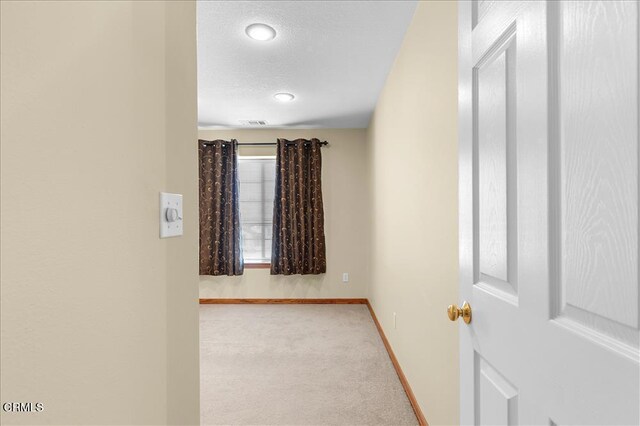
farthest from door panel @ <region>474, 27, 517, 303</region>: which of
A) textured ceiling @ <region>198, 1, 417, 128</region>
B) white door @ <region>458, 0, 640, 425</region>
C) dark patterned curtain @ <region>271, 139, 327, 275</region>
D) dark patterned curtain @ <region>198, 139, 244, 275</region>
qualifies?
dark patterned curtain @ <region>198, 139, 244, 275</region>

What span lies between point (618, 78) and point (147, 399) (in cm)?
109

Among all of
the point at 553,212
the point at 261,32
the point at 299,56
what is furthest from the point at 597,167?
the point at 299,56

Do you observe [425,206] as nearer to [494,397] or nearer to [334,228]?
[494,397]

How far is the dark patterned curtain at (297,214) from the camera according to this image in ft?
14.9

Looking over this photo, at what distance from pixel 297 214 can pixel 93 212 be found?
396 centimetres

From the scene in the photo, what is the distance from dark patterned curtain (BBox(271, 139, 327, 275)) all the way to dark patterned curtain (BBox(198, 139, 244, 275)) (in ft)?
1.86

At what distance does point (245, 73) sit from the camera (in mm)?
2797

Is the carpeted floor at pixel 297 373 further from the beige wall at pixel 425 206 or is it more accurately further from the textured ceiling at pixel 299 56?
the textured ceiling at pixel 299 56

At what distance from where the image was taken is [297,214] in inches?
179

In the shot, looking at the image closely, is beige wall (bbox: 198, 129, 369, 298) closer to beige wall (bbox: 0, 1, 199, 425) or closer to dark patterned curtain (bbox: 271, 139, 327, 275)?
dark patterned curtain (bbox: 271, 139, 327, 275)

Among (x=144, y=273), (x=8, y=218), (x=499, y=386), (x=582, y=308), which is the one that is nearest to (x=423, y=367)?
(x=499, y=386)

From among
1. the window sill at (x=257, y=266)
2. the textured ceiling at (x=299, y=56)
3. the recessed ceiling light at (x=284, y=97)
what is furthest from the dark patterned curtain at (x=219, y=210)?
the recessed ceiling light at (x=284, y=97)

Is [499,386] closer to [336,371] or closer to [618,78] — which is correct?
[618,78]

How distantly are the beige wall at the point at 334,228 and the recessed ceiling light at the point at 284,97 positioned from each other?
1235 mm
